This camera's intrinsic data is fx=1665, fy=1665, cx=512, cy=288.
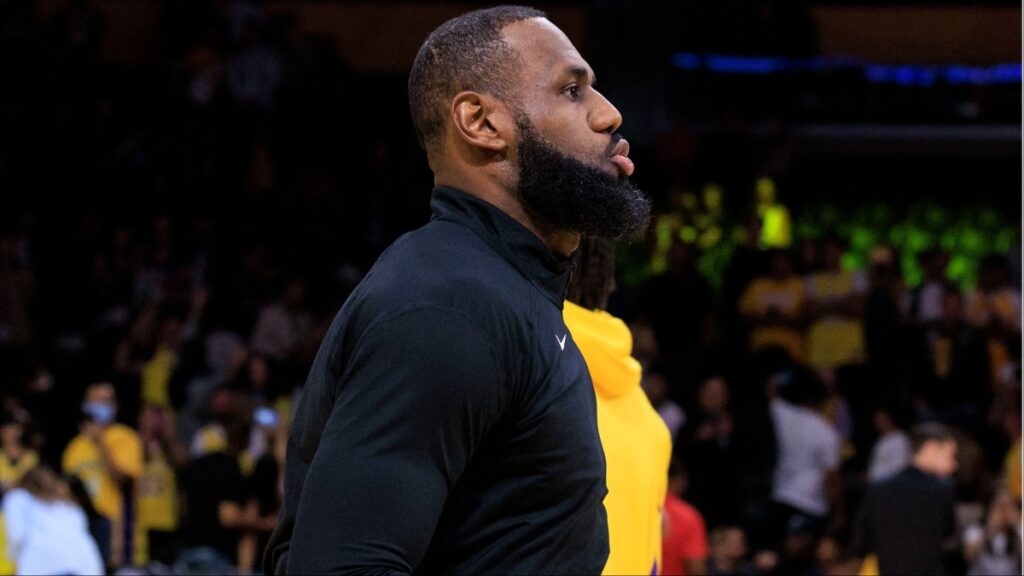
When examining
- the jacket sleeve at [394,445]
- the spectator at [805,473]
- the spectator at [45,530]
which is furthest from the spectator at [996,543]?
the jacket sleeve at [394,445]

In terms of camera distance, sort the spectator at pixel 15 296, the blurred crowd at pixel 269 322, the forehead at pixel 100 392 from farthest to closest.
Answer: the spectator at pixel 15 296 < the forehead at pixel 100 392 < the blurred crowd at pixel 269 322

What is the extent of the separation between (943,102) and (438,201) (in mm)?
13526

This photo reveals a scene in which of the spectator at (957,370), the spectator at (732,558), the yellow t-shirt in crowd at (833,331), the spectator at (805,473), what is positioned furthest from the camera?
the yellow t-shirt in crowd at (833,331)

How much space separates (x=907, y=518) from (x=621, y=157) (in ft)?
20.6

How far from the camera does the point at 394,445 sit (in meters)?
1.81

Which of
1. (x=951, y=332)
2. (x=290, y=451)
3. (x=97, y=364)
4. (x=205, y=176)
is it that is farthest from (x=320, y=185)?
(x=290, y=451)

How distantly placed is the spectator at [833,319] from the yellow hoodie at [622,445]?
7.92 m

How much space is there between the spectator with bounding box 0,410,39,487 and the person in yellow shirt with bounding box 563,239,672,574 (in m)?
6.06

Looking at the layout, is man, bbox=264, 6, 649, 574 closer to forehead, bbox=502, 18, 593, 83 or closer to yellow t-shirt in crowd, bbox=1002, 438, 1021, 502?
forehead, bbox=502, 18, 593, 83

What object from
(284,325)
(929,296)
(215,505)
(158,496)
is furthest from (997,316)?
(158,496)

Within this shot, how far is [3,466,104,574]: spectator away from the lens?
8.06 m

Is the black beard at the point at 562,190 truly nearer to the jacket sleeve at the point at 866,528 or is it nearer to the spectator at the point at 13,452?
the jacket sleeve at the point at 866,528

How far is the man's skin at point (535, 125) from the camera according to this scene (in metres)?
2.09

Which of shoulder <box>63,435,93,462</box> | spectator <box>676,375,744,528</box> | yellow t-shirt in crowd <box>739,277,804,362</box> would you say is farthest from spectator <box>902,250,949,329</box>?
shoulder <box>63,435,93,462</box>
